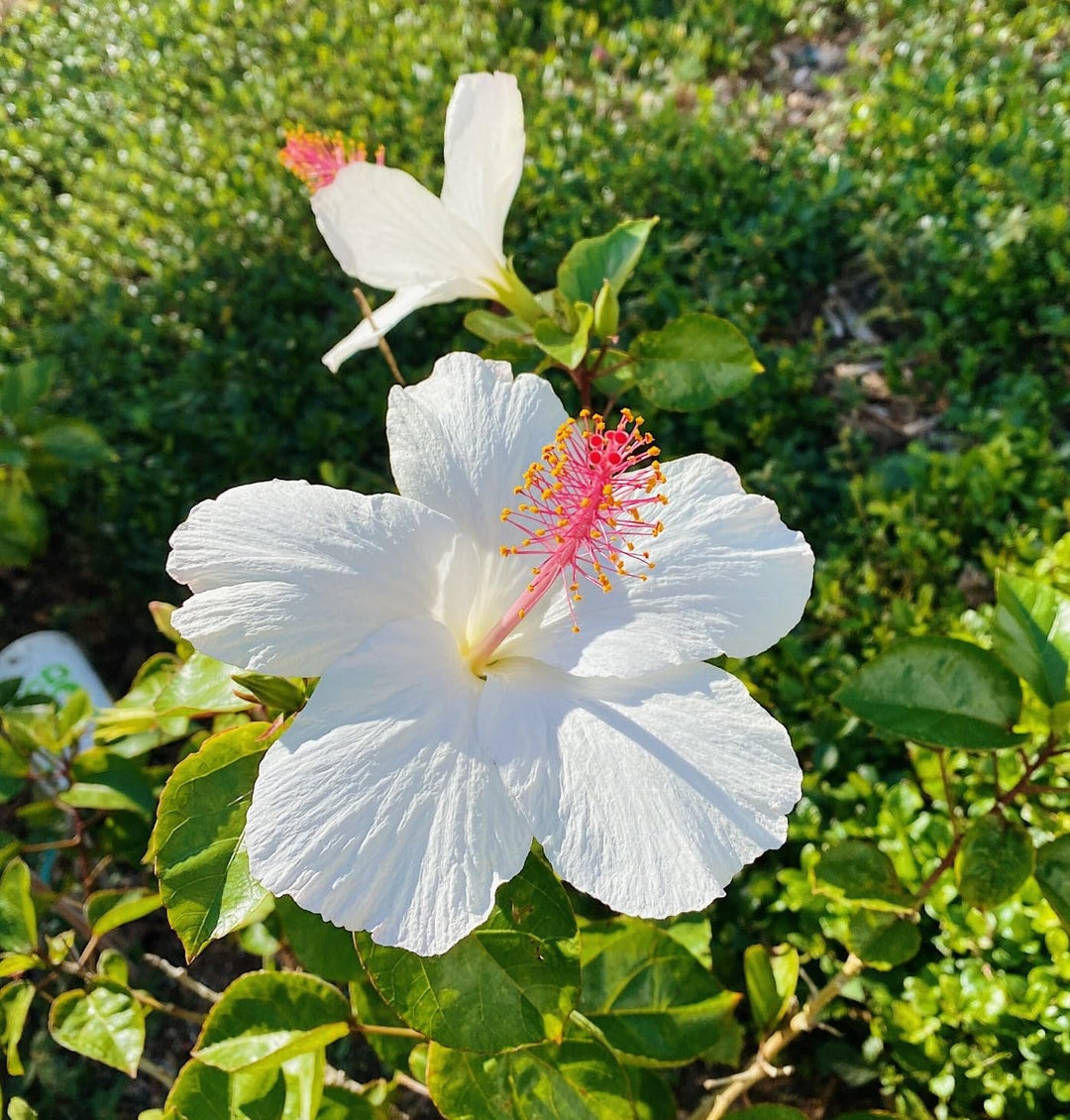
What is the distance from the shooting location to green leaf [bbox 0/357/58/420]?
2.32 metres

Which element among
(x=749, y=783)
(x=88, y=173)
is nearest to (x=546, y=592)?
(x=749, y=783)

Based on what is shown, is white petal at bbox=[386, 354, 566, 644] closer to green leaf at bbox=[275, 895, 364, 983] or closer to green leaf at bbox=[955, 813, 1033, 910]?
green leaf at bbox=[275, 895, 364, 983]

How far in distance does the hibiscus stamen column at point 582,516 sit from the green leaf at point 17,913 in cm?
81

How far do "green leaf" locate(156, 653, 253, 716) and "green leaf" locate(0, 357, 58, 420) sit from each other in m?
1.55

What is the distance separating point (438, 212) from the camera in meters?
1.14

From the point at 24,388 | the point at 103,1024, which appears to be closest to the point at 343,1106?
the point at 103,1024

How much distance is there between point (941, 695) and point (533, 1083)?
0.64m

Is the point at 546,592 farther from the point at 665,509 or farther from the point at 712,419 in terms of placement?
the point at 712,419

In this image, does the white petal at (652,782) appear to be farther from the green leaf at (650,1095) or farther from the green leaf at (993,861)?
the green leaf at (650,1095)

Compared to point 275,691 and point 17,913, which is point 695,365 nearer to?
point 275,691

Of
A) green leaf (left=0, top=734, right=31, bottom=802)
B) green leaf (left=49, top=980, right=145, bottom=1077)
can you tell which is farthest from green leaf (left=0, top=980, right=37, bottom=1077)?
green leaf (left=0, top=734, right=31, bottom=802)

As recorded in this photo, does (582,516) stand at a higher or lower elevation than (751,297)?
higher

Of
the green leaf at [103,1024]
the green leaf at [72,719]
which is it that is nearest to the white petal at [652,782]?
the green leaf at [103,1024]

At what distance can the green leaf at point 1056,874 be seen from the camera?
103 cm
